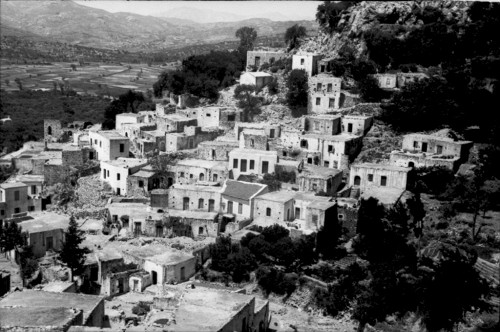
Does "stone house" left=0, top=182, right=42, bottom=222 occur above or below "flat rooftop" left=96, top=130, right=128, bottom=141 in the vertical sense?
below

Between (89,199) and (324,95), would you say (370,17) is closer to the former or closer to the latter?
(324,95)

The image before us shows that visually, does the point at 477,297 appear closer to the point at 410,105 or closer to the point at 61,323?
the point at 61,323

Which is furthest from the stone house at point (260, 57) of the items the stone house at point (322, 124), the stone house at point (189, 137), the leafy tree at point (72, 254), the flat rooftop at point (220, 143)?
the leafy tree at point (72, 254)

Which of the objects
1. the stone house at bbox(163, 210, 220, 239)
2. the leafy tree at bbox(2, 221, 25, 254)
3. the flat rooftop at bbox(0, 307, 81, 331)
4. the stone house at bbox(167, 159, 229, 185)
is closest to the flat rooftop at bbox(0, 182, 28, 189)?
the leafy tree at bbox(2, 221, 25, 254)

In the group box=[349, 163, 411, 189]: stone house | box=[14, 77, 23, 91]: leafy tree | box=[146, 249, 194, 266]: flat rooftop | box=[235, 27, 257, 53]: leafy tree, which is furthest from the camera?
box=[14, 77, 23, 91]: leafy tree

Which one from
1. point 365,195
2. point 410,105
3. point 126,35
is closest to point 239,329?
point 365,195

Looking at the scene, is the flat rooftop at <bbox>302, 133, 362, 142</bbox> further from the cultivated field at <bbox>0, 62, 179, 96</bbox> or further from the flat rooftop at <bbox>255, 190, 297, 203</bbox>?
the cultivated field at <bbox>0, 62, 179, 96</bbox>
